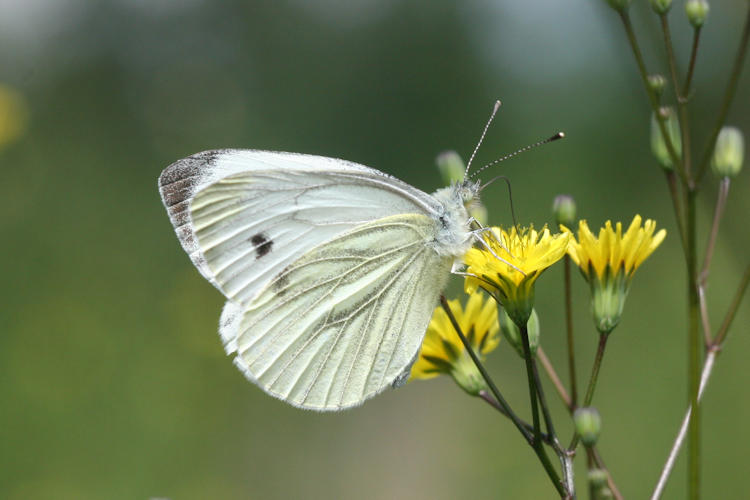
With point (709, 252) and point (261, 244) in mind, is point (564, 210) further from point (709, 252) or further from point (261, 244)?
point (261, 244)

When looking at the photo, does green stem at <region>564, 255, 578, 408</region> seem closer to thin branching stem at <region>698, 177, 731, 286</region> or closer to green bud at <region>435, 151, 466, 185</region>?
thin branching stem at <region>698, 177, 731, 286</region>

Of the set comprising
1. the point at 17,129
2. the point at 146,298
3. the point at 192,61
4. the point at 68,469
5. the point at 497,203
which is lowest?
the point at 68,469

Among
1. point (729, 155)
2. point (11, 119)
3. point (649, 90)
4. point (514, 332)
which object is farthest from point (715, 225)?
point (11, 119)

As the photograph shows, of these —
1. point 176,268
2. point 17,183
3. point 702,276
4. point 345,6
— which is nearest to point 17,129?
point 17,183

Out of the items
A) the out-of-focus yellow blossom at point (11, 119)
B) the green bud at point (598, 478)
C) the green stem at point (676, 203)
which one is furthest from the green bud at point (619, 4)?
the out-of-focus yellow blossom at point (11, 119)

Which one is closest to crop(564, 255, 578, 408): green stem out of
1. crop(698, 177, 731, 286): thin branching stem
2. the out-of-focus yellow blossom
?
crop(698, 177, 731, 286): thin branching stem

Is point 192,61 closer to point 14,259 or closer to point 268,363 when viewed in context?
point 14,259
